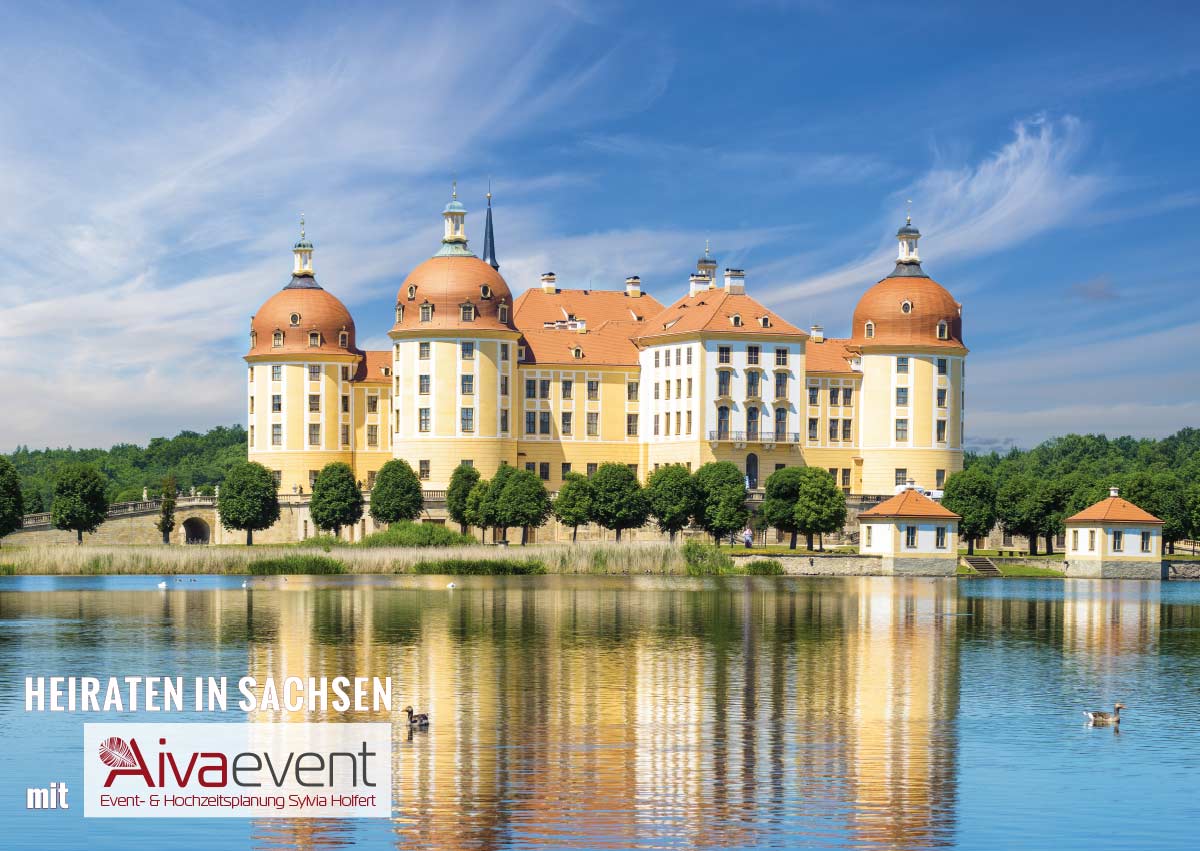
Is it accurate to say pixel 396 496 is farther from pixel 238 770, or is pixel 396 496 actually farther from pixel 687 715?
pixel 238 770

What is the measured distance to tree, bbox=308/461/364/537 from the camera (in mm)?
99500

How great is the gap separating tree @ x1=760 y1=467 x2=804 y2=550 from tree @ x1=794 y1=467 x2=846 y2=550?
600 mm

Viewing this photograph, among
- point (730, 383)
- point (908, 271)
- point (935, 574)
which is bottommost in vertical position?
point (935, 574)

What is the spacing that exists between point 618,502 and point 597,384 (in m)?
19.9

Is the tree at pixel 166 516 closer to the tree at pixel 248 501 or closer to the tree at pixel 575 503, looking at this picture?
the tree at pixel 248 501

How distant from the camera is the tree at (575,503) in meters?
92.0

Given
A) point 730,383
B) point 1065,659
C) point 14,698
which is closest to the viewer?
point 14,698

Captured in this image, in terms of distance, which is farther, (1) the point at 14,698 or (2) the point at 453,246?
(2) the point at 453,246

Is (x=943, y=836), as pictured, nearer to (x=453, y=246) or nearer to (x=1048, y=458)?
(x=453, y=246)

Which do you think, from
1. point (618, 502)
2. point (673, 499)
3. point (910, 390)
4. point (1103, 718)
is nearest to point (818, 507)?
point (673, 499)

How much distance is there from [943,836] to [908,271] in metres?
91.9

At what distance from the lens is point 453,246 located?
108m

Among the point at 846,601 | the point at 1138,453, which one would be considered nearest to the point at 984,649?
the point at 846,601

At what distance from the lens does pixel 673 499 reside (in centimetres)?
8981
